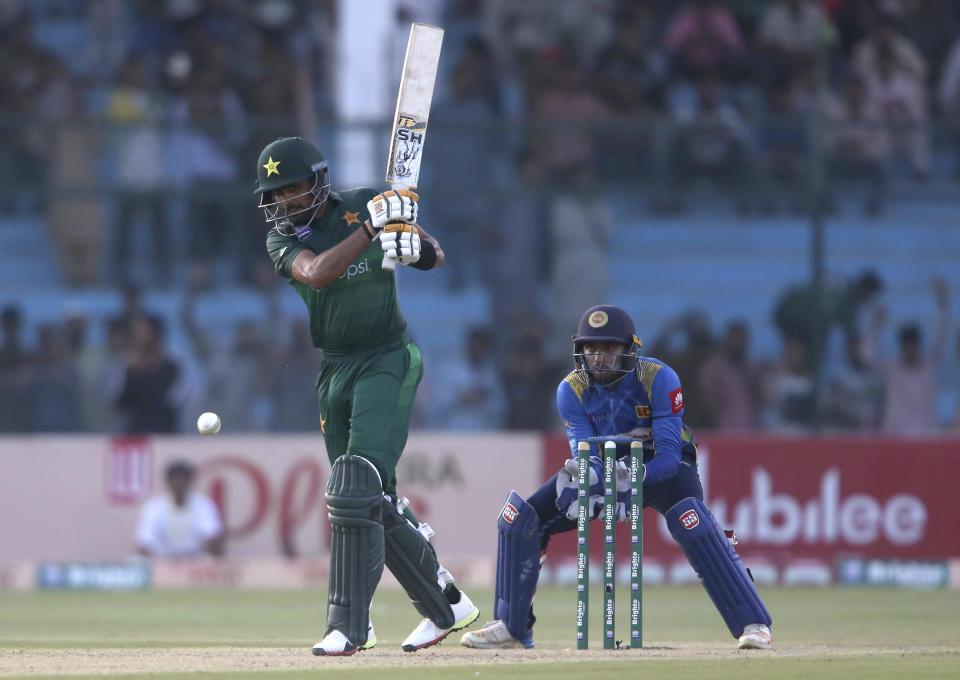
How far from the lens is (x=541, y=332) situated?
505 inches

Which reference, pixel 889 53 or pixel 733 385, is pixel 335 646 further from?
pixel 889 53

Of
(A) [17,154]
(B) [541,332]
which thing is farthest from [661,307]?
(A) [17,154]

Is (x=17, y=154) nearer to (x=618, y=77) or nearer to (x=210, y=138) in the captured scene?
(x=210, y=138)

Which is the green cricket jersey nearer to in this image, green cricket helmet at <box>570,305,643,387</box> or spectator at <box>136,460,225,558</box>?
green cricket helmet at <box>570,305,643,387</box>

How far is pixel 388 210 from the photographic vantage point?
6227 millimetres

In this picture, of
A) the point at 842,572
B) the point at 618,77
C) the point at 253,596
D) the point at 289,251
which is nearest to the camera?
the point at 289,251

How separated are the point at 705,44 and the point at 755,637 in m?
9.51

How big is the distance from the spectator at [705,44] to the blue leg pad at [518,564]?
29.3ft

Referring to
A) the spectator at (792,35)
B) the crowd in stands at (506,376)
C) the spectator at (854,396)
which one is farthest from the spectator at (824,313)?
the spectator at (792,35)

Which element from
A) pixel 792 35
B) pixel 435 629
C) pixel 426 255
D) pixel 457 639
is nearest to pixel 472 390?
pixel 792 35

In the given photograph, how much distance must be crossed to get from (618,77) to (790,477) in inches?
167

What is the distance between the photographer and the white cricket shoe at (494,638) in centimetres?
696

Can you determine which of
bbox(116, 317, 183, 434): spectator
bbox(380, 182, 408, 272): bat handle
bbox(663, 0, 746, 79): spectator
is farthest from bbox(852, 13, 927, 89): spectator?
bbox(380, 182, 408, 272): bat handle

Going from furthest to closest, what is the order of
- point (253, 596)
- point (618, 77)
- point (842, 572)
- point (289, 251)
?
point (618, 77) < point (842, 572) < point (253, 596) < point (289, 251)
